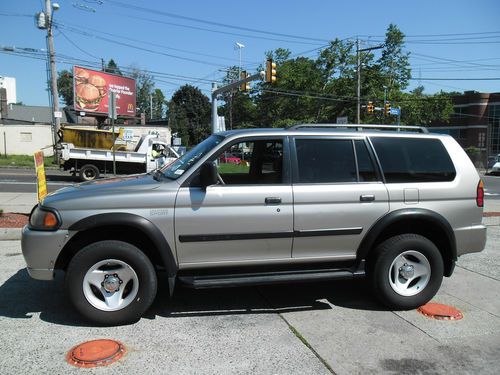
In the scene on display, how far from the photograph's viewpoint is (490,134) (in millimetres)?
70500

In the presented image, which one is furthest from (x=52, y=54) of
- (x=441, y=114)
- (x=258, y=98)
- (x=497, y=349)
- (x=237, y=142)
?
(x=441, y=114)

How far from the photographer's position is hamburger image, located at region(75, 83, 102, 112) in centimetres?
3597

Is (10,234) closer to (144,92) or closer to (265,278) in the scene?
(265,278)

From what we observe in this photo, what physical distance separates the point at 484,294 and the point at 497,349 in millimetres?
1591

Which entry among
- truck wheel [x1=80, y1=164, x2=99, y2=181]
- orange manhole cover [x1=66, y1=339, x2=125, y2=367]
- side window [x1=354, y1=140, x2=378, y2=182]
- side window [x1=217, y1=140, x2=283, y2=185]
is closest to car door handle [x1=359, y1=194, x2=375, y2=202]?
side window [x1=354, y1=140, x2=378, y2=182]

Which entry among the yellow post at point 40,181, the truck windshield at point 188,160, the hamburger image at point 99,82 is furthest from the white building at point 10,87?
the truck windshield at point 188,160

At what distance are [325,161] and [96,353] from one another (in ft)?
9.07

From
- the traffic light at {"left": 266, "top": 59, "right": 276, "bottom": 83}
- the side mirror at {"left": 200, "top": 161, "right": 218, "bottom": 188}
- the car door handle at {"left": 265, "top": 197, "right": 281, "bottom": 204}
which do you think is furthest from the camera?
the traffic light at {"left": 266, "top": 59, "right": 276, "bottom": 83}

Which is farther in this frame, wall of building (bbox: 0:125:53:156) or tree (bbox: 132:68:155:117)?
tree (bbox: 132:68:155:117)

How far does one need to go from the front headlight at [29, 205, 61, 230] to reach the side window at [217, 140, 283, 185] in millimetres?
1619

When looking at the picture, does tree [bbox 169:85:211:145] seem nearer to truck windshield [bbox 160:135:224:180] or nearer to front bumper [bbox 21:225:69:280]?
truck windshield [bbox 160:135:224:180]

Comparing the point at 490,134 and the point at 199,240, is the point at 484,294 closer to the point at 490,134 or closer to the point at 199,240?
the point at 199,240

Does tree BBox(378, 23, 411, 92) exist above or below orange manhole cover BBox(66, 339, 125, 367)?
above

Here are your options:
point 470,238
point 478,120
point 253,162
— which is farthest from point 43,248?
point 478,120
